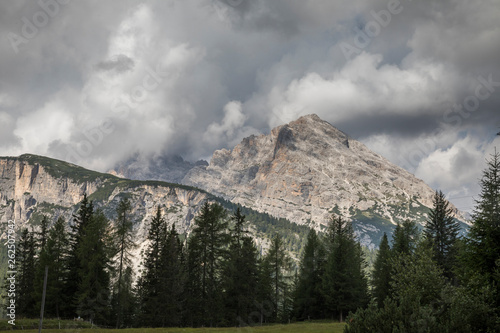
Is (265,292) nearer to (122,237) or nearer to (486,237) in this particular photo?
(122,237)

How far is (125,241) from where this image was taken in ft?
171

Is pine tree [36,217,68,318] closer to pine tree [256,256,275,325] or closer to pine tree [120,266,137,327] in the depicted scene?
pine tree [120,266,137,327]

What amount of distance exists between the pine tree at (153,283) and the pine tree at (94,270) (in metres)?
5.10

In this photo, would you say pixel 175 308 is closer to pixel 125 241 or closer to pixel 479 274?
pixel 125 241

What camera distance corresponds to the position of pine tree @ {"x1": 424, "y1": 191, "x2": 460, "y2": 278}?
55281 millimetres

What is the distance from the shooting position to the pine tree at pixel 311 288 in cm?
6366

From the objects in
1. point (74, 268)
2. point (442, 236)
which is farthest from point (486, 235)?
point (74, 268)

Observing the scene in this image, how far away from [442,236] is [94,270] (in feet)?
171

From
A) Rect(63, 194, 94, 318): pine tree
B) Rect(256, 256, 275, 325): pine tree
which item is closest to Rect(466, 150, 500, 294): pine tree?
Rect(256, 256, 275, 325): pine tree

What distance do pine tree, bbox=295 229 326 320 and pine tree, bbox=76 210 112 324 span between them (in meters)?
33.6

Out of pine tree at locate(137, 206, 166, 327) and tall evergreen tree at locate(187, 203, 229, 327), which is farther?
tall evergreen tree at locate(187, 203, 229, 327)

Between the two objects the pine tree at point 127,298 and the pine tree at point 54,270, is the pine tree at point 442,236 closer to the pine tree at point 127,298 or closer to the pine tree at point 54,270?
the pine tree at point 127,298

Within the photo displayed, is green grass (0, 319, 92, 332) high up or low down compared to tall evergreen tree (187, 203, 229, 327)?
down

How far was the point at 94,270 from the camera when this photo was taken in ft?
158
